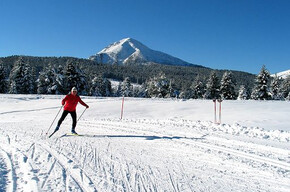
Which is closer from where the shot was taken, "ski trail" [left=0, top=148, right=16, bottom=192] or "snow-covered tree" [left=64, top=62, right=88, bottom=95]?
"ski trail" [left=0, top=148, right=16, bottom=192]

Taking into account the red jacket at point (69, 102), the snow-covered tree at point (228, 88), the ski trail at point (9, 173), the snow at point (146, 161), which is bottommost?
the snow at point (146, 161)

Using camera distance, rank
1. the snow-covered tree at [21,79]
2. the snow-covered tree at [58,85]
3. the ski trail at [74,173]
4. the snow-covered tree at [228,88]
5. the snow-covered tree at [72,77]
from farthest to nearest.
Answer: the snow-covered tree at [228,88], the snow-covered tree at [21,79], the snow-covered tree at [72,77], the snow-covered tree at [58,85], the ski trail at [74,173]

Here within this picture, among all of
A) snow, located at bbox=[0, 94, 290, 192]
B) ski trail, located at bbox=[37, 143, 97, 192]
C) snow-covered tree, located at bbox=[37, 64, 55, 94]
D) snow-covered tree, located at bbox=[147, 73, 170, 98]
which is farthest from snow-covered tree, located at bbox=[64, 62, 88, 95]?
ski trail, located at bbox=[37, 143, 97, 192]

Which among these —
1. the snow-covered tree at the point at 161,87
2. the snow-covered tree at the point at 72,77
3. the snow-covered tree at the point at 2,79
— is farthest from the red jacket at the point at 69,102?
the snow-covered tree at the point at 161,87

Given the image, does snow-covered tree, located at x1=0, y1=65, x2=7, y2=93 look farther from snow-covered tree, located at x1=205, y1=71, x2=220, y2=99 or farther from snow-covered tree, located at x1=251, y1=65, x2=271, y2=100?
snow-covered tree, located at x1=251, y1=65, x2=271, y2=100

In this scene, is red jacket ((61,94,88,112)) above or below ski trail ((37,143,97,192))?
above

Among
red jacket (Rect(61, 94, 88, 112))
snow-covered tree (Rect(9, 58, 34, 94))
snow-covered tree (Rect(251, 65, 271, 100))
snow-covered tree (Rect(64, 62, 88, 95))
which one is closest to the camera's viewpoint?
red jacket (Rect(61, 94, 88, 112))

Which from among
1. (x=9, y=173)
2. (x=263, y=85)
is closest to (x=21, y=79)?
(x=9, y=173)

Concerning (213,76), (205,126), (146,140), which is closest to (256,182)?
(146,140)

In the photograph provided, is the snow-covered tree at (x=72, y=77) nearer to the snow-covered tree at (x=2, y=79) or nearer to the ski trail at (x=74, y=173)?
the snow-covered tree at (x=2, y=79)

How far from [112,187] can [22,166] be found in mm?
2082

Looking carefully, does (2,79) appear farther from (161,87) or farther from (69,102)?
(69,102)

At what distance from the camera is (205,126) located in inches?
400

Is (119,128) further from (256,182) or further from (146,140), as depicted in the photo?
(256,182)
